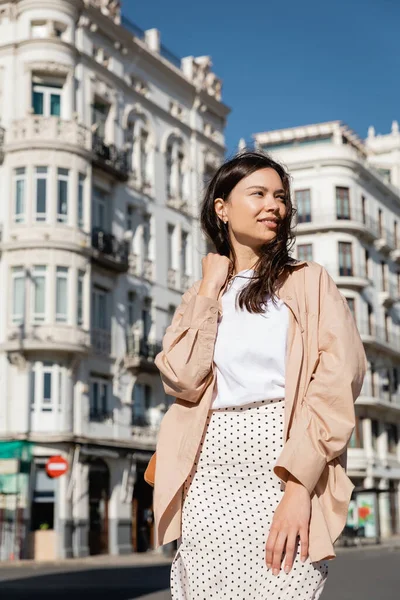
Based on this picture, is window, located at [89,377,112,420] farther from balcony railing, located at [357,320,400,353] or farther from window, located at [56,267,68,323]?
balcony railing, located at [357,320,400,353]

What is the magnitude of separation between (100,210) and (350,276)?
20.1 metres

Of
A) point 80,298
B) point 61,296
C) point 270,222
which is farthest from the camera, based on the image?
point 80,298

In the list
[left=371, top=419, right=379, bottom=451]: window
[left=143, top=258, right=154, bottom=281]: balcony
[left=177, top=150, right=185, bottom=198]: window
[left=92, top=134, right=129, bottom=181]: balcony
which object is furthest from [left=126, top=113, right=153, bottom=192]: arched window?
[left=371, top=419, right=379, bottom=451]: window

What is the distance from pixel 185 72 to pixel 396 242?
21593 mm

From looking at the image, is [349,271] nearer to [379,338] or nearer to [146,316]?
[379,338]

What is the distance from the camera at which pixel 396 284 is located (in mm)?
58938

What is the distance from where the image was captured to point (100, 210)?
3478 centimetres

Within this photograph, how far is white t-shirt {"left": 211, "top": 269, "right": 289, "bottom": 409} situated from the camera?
2.62 metres

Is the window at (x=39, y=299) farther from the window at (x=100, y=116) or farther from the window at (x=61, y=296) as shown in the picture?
the window at (x=100, y=116)

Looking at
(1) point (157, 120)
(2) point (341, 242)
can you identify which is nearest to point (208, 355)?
(1) point (157, 120)

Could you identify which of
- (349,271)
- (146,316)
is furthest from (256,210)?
(349,271)

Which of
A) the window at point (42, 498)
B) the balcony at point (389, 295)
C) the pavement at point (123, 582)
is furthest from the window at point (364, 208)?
the pavement at point (123, 582)

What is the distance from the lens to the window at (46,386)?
31.1m

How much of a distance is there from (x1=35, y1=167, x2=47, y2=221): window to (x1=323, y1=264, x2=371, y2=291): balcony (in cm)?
2180
